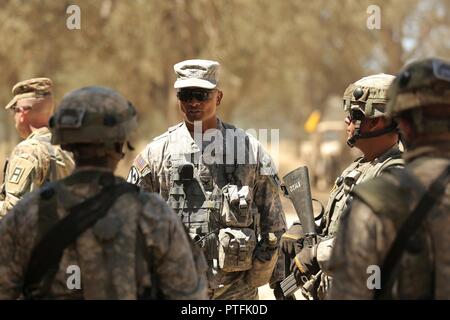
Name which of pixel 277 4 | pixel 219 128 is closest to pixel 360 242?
pixel 219 128

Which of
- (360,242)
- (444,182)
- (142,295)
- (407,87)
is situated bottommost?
(142,295)

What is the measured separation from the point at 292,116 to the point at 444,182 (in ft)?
151

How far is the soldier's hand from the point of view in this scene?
5.19m

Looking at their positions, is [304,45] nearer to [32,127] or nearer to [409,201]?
[32,127]

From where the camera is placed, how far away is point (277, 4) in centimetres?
2497

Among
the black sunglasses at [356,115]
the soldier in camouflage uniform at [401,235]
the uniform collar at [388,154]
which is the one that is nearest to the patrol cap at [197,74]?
the black sunglasses at [356,115]

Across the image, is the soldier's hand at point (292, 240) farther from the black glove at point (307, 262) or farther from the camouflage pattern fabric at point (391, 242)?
the camouflage pattern fabric at point (391, 242)

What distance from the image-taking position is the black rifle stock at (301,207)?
5.09m

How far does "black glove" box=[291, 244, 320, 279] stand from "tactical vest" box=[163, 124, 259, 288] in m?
0.36

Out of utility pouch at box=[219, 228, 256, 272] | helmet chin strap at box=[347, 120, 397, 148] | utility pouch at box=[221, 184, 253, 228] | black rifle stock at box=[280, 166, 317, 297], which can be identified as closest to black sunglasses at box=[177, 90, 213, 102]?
utility pouch at box=[221, 184, 253, 228]

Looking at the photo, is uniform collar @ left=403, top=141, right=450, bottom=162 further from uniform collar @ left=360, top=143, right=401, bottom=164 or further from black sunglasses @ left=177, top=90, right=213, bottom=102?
black sunglasses @ left=177, top=90, right=213, bottom=102

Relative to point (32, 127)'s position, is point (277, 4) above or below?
above
